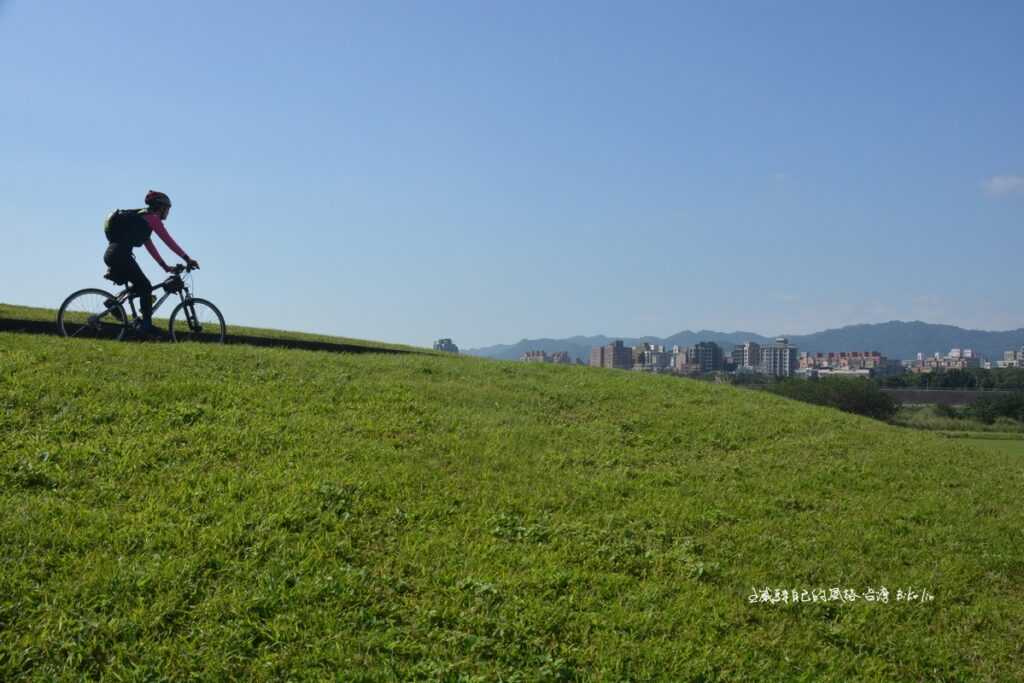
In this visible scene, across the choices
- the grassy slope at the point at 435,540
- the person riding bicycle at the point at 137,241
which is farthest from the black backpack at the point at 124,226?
the grassy slope at the point at 435,540

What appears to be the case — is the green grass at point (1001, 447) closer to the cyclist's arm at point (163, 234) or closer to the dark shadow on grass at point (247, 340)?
the dark shadow on grass at point (247, 340)

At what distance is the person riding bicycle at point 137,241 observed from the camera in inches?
536

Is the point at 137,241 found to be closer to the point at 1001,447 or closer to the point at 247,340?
the point at 247,340

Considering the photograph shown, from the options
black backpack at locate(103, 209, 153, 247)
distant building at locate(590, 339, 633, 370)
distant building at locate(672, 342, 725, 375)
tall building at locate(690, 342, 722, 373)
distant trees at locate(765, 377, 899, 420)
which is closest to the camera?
black backpack at locate(103, 209, 153, 247)

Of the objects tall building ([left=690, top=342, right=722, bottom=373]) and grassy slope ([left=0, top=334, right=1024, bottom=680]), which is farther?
tall building ([left=690, top=342, right=722, bottom=373])

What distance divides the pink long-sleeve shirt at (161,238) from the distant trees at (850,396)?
193 feet

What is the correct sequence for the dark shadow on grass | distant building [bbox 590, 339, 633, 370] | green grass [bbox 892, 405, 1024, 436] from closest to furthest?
the dark shadow on grass, green grass [bbox 892, 405, 1024, 436], distant building [bbox 590, 339, 633, 370]

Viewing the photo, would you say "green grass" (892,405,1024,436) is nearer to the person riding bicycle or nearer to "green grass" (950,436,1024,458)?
"green grass" (950,436,1024,458)

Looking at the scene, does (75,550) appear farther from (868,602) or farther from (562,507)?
(868,602)

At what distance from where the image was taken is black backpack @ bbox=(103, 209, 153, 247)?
13.6 metres

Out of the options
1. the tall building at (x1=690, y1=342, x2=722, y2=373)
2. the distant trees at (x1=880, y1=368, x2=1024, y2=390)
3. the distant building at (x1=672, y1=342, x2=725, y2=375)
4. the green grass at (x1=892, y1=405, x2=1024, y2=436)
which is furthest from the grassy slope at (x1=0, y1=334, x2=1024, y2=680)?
the tall building at (x1=690, y1=342, x2=722, y2=373)

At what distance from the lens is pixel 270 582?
5883 mm

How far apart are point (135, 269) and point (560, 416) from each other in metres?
8.22

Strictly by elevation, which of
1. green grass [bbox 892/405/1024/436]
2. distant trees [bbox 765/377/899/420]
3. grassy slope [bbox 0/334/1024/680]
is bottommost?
green grass [bbox 892/405/1024/436]
